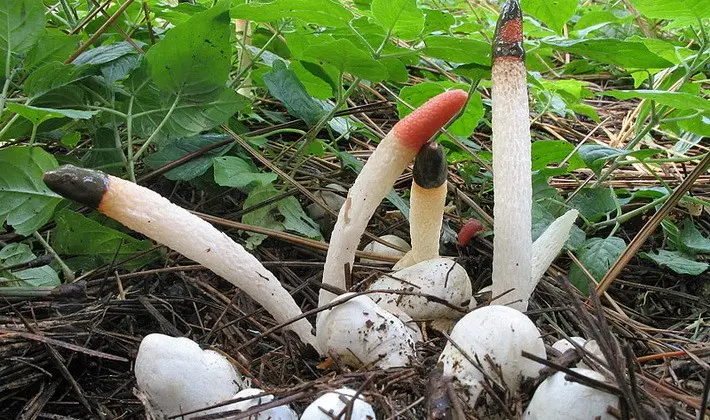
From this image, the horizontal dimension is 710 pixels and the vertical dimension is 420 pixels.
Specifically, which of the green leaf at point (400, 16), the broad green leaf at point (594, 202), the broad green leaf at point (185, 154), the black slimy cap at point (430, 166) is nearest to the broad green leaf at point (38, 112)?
the broad green leaf at point (185, 154)

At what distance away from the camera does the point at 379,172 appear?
8.02ft

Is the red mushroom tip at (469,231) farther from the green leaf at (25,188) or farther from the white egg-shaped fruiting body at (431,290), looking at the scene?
the green leaf at (25,188)

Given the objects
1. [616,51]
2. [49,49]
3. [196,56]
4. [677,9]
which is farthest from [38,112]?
[677,9]

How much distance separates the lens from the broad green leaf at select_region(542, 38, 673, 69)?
253 centimetres

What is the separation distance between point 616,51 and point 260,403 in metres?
1.99

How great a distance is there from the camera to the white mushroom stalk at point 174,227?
223cm

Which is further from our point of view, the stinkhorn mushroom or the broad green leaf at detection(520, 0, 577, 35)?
the broad green leaf at detection(520, 0, 577, 35)

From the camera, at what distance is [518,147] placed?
245 centimetres

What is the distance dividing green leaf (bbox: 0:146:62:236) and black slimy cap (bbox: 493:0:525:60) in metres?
1.95

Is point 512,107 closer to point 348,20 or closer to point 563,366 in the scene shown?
point 348,20

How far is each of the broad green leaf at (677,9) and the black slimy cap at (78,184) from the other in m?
2.30

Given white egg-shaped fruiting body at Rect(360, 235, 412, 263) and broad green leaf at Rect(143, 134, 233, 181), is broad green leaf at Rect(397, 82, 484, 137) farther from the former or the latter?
broad green leaf at Rect(143, 134, 233, 181)

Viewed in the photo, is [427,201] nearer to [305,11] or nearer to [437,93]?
[437,93]

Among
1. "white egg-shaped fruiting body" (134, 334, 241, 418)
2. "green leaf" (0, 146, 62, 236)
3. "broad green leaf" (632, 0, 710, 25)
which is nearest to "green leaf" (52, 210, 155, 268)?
"green leaf" (0, 146, 62, 236)
